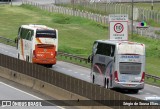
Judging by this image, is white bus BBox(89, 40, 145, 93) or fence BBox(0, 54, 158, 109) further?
white bus BBox(89, 40, 145, 93)

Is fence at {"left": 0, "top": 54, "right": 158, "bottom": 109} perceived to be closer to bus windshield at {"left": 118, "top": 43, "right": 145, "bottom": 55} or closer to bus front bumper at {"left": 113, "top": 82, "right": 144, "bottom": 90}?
bus front bumper at {"left": 113, "top": 82, "right": 144, "bottom": 90}

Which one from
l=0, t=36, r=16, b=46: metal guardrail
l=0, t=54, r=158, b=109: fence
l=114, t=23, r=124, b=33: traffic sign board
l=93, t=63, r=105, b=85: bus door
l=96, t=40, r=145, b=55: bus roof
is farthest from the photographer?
l=0, t=36, r=16, b=46: metal guardrail

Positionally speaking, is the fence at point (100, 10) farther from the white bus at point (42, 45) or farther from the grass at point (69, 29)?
the white bus at point (42, 45)

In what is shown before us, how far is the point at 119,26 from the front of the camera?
6456cm

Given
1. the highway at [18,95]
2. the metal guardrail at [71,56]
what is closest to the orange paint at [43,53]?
the metal guardrail at [71,56]

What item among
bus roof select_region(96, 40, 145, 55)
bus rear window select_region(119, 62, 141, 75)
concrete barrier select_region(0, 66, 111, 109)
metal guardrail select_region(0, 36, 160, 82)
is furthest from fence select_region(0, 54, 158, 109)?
metal guardrail select_region(0, 36, 160, 82)

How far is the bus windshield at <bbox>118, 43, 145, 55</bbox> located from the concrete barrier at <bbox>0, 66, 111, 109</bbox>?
688 cm

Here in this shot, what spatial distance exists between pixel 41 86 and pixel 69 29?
67561mm

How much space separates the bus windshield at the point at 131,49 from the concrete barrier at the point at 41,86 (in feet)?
22.6

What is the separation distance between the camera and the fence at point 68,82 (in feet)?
109

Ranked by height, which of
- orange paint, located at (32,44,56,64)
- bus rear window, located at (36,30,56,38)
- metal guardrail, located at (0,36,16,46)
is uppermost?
bus rear window, located at (36,30,56,38)

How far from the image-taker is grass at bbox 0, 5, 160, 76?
284 feet

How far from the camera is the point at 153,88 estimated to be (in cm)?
5566

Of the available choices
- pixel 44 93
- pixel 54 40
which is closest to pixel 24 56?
pixel 54 40
